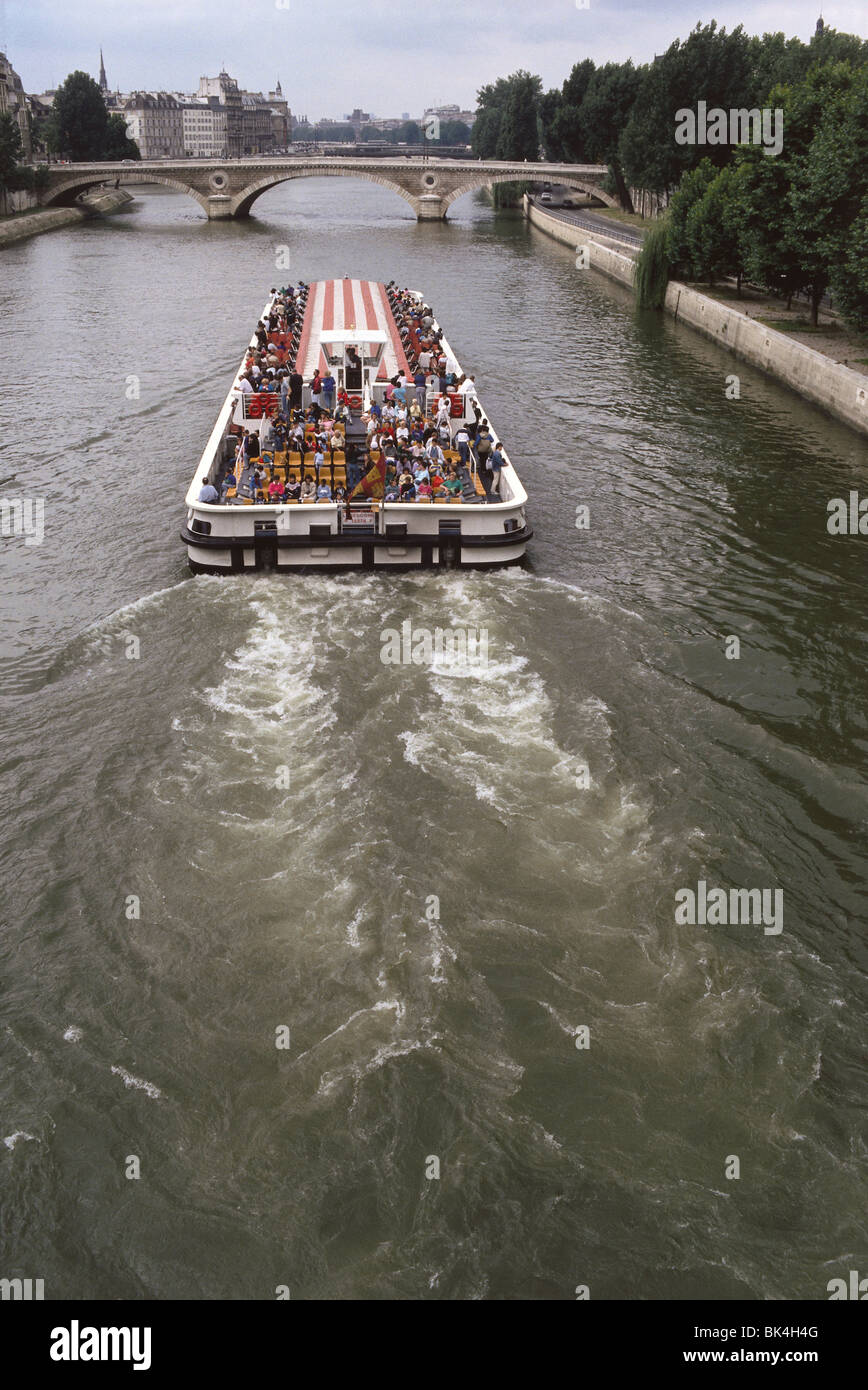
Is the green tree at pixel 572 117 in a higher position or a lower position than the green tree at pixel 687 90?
higher

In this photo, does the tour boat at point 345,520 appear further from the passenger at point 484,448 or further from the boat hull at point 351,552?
the passenger at point 484,448

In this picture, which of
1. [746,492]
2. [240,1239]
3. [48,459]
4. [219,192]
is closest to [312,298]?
[48,459]

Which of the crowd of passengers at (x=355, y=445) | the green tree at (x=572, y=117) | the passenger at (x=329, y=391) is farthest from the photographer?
the green tree at (x=572, y=117)

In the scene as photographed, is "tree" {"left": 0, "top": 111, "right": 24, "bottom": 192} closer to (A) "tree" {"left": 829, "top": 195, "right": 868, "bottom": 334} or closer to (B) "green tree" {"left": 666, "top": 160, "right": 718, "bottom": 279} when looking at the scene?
(B) "green tree" {"left": 666, "top": 160, "right": 718, "bottom": 279}

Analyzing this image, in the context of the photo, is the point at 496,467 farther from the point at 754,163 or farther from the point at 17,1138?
the point at 754,163

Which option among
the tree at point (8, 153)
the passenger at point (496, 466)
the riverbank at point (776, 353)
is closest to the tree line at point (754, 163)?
the riverbank at point (776, 353)

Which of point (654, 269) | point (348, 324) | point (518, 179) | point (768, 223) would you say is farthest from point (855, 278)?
point (518, 179)
